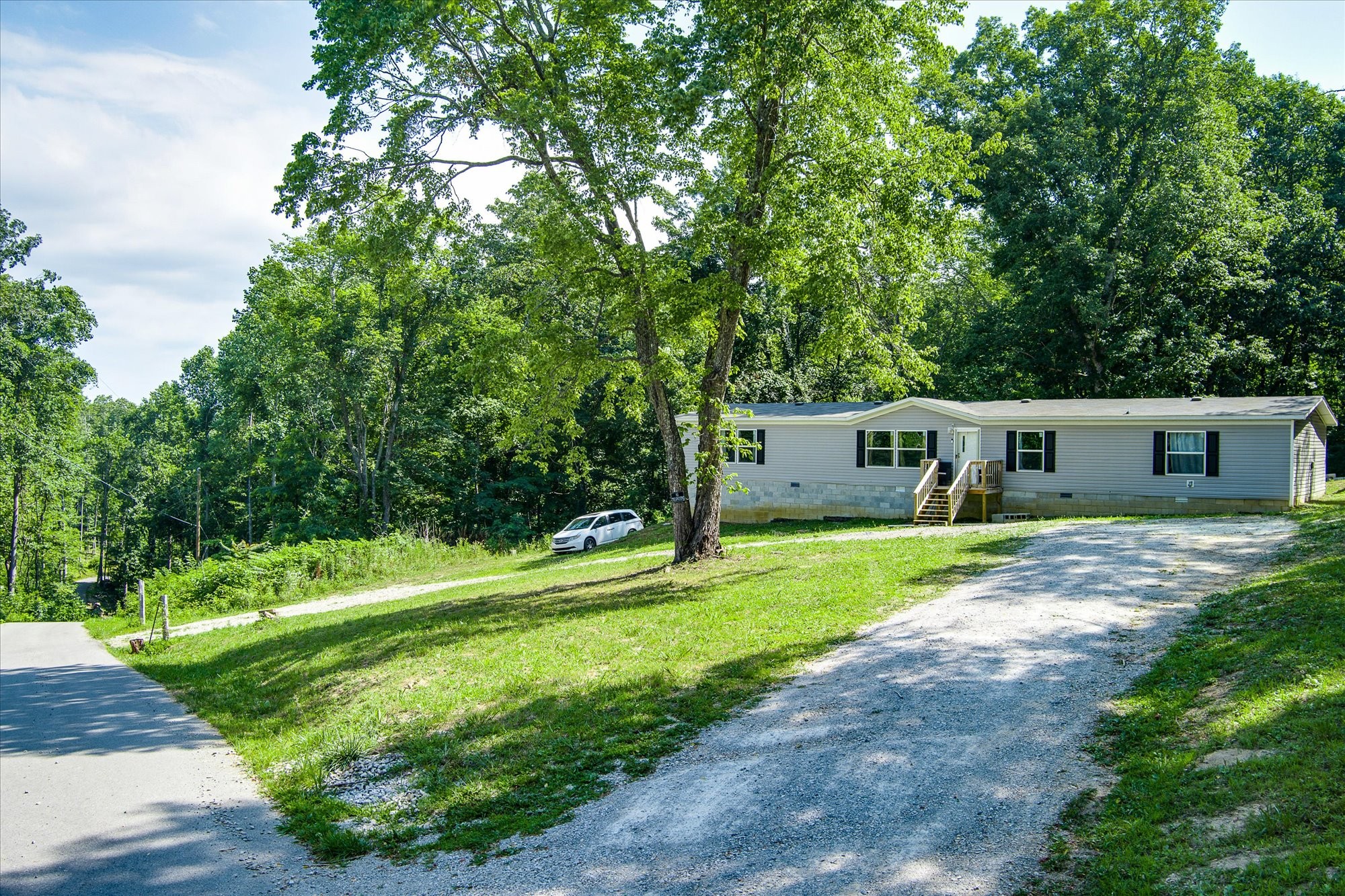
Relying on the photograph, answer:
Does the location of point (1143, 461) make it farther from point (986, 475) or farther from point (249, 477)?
point (249, 477)

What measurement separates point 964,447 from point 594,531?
12.0 metres

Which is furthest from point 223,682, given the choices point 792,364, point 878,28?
point 792,364

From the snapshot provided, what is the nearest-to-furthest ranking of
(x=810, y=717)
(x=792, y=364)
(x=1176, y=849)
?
1. (x=1176, y=849)
2. (x=810, y=717)
3. (x=792, y=364)

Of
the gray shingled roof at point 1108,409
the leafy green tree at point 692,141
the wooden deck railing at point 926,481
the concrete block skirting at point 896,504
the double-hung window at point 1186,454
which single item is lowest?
the concrete block skirting at point 896,504

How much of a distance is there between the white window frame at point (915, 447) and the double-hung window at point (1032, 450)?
255 centimetres

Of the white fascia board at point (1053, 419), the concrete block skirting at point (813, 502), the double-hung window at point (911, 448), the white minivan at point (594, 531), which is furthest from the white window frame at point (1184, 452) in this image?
the white minivan at point (594, 531)

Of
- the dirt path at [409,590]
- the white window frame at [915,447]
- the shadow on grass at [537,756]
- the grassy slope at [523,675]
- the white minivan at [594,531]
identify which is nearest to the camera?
the shadow on grass at [537,756]

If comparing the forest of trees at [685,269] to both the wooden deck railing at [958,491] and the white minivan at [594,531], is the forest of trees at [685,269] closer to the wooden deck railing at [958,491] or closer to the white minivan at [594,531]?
the white minivan at [594,531]

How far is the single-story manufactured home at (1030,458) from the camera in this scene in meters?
20.4

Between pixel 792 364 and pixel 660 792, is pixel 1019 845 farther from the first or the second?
pixel 792 364

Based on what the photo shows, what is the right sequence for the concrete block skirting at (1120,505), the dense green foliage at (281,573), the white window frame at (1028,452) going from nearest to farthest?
1. the concrete block skirting at (1120,505)
2. the dense green foliage at (281,573)
3. the white window frame at (1028,452)

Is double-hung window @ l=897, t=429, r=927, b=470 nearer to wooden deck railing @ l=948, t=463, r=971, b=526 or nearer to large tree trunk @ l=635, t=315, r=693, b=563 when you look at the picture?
wooden deck railing @ l=948, t=463, r=971, b=526

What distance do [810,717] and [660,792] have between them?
1.64 metres

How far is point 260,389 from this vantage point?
120 feet
